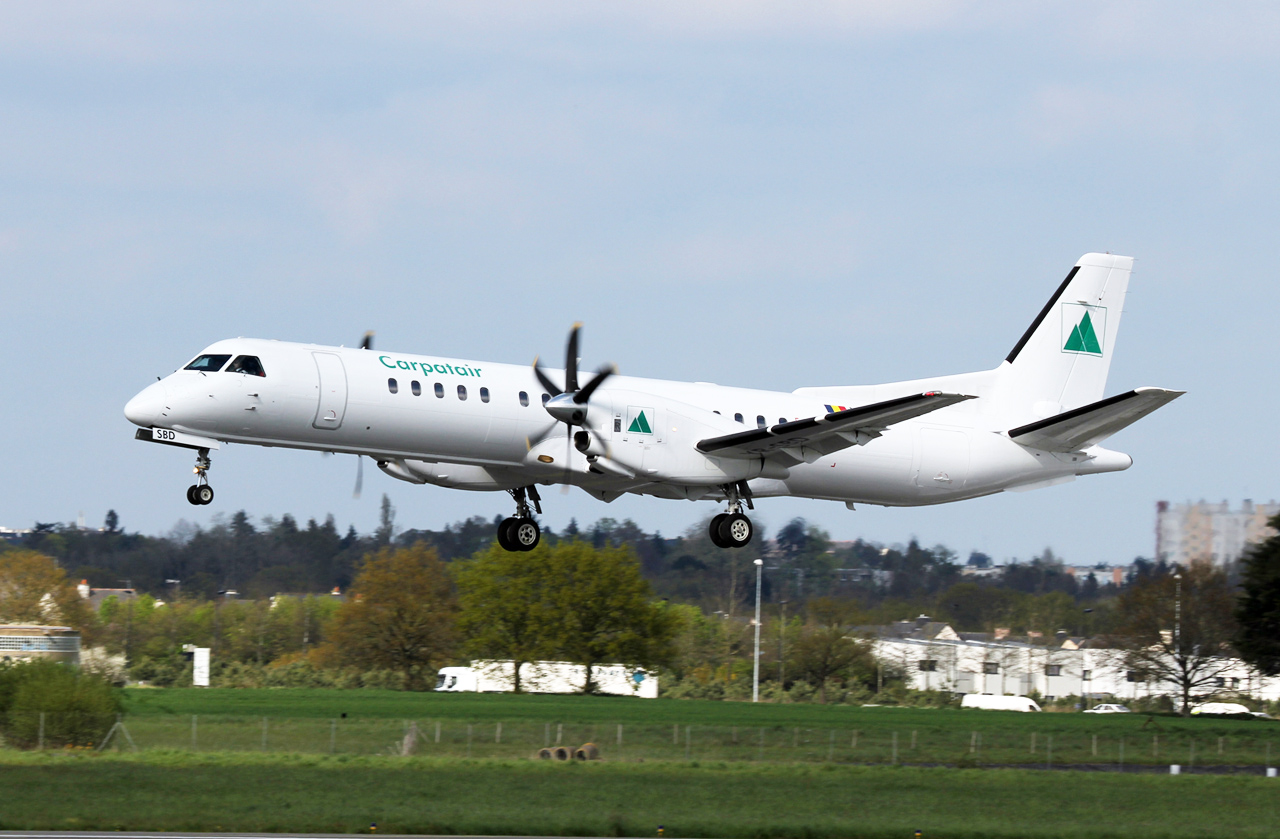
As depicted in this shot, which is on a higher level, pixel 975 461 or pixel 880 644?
pixel 975 461

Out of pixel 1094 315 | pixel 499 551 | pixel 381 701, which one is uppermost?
pixel 1094 315

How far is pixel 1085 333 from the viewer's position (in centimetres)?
3100

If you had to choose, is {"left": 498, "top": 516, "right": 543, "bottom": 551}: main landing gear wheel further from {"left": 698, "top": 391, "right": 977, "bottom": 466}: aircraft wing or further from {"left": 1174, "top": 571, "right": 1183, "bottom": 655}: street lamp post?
{"left": 1174, "top": 571, "right": 1183, "bottom": 655}: street lamp post

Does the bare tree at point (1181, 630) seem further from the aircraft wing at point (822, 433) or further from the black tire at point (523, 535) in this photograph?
the black tire at point (523, 535)

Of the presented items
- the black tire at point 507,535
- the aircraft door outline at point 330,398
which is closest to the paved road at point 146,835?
the black tire at point 507,535

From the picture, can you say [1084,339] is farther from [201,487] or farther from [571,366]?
[201,487]

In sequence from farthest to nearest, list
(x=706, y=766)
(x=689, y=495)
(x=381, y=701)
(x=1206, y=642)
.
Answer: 1. (x=1206, y=642)
2. (x=381, y=701)
3. (x=706, y=766)
4. (x=689, y=495)

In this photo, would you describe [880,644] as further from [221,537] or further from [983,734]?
[221,537]

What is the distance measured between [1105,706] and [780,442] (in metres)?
39.9

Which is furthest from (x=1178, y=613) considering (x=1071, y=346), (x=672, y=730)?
(x=1071, y=346)

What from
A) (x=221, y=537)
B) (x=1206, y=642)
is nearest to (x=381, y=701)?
(x=1206, y=642)

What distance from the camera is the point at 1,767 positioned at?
28516 mm

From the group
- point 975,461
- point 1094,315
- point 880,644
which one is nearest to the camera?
point 975,461

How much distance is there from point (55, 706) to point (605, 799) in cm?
1408
